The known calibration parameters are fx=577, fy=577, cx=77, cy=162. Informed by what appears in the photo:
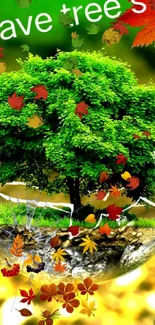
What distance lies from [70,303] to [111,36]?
1.33 metres

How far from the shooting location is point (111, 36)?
2773 mm

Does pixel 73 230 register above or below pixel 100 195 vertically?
below

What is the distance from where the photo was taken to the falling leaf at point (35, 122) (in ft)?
9.85

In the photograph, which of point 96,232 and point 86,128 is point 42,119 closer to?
point 86,128

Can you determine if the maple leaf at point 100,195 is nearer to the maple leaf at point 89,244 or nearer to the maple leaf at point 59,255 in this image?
the maple leaf at point 89,244

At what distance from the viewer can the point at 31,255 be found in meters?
2.94

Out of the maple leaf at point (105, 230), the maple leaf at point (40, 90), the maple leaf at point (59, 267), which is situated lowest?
the maple leaf at point (59, 267)

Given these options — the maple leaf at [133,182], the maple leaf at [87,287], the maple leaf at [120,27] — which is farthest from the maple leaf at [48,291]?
the maple leaf at [120,27]

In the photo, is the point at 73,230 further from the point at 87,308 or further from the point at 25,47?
the point at 25,47

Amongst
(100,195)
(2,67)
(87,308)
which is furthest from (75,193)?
(2,67)

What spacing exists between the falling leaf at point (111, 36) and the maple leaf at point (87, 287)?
Answer: 120cm

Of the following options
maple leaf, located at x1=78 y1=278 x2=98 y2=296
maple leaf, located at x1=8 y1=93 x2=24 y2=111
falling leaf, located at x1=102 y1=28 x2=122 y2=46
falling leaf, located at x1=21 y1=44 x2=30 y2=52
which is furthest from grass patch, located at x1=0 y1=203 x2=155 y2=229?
falling leaf, located at x1=102 y1=28 x2=122 y2=46

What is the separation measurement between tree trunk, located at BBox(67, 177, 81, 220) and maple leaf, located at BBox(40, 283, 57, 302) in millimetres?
372

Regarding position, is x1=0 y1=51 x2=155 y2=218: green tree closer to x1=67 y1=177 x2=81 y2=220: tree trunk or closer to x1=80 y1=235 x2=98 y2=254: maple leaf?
x1=67 y1=177 x2=81 y2=220: tree trunk
